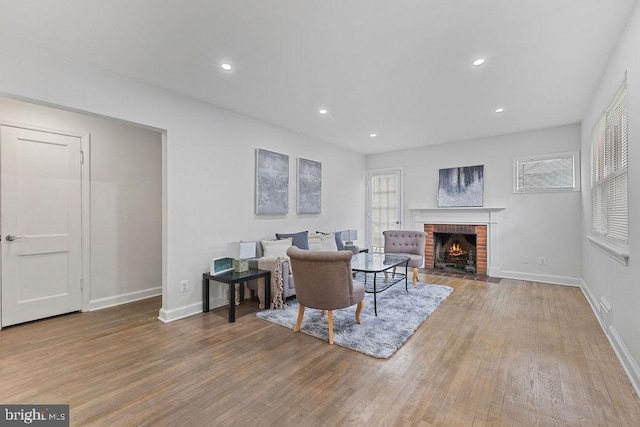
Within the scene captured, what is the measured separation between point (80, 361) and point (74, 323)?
111 cm

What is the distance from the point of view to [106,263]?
12.4ft

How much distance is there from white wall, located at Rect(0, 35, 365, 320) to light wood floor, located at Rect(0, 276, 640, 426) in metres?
0.85

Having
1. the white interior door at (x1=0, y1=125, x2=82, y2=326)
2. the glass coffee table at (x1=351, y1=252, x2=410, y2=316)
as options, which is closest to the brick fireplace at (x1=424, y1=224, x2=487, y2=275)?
the glass coffee table at (x1=351, y1=252, x2=410, y2=316)

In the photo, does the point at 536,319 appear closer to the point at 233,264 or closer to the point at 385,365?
the point at 385,365

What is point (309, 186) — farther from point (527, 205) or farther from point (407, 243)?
point (527, 205)

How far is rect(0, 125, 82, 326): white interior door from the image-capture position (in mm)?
3066

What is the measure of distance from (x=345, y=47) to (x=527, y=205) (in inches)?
180

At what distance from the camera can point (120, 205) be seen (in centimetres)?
392

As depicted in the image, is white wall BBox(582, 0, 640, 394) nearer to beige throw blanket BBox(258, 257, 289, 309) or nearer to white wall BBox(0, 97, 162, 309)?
beige throw blanket BBox(258, 257, 289, 309)

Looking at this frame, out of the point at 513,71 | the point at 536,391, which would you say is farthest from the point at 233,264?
the point at 513,71

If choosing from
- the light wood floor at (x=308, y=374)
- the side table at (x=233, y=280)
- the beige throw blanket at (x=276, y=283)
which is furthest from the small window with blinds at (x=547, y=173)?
the side table at (x=233, y=280)

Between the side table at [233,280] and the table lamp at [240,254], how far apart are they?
0.07 metres

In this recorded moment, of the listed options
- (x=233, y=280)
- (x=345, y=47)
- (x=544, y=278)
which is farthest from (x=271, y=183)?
(x=544, y=278)

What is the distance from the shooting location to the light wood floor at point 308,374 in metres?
1.77
